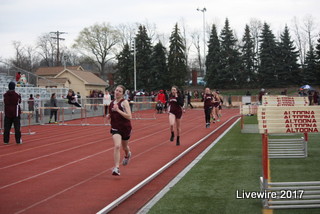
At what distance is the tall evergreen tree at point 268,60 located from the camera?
220 ft

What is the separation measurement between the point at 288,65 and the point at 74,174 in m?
61.5

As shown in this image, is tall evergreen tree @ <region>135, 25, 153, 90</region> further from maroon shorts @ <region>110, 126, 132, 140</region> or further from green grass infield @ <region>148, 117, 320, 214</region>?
maroon shorts @ <region>110, 126, 132, 140</region>

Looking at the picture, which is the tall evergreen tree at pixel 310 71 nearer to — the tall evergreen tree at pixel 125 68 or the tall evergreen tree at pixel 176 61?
the tall evergreen tree at pixel 176 61

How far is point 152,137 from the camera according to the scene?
17500mm

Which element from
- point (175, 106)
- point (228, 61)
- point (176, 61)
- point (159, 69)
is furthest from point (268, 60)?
point (175, 106)

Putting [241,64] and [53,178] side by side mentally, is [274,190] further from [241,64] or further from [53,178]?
[241,64]

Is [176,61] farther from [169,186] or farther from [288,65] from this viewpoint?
[169,186]

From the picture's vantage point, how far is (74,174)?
9484mm

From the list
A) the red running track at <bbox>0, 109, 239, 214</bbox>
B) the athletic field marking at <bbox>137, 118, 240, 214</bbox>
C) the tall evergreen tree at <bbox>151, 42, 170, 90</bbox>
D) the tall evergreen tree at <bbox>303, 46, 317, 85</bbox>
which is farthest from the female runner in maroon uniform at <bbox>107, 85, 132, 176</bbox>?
the tall evergreen tree at <bbox>303, 46, 317, 85</bbox>

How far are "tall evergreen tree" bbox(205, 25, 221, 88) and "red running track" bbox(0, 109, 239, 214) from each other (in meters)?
53.9

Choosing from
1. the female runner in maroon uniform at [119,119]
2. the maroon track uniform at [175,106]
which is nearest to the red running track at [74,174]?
the female runner in maroon uniform at [119,119]

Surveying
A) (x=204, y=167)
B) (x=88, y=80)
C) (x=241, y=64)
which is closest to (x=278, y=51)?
(x=241, y=64)

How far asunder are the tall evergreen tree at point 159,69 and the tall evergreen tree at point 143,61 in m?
0.83

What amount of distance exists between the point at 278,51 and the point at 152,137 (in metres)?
54.6
